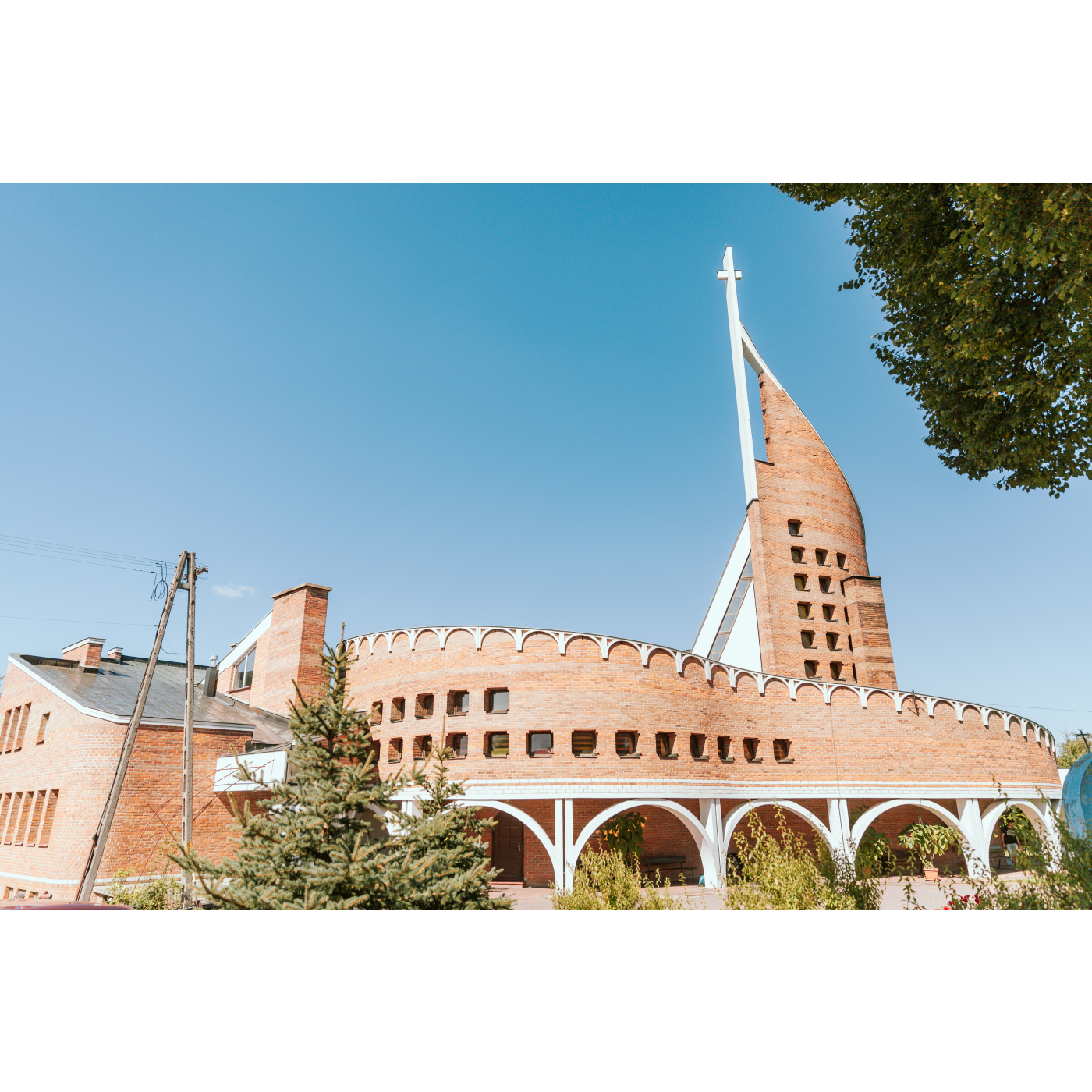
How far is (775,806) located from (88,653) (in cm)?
2231

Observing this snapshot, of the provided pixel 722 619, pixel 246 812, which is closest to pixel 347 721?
pixel 246 812

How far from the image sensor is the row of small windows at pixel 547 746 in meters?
18.9

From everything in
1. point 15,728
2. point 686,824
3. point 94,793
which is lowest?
point 686,824

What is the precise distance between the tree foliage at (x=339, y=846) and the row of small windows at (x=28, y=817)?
44.4 ft

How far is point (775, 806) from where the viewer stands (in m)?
21.7

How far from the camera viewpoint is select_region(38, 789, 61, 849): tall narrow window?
1847 cm

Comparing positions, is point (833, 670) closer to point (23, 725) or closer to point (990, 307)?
point (990, 307)

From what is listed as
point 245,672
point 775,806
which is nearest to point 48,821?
point 245,672

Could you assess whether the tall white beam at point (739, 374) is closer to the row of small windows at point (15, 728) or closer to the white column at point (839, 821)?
the white column at point (839, 821)

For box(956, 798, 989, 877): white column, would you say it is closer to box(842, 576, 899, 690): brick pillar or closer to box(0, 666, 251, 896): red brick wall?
box(842, 576, 899, 690): brick pillar
